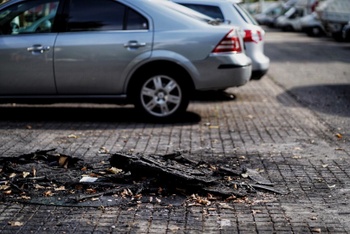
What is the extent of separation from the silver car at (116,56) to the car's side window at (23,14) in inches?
0.5

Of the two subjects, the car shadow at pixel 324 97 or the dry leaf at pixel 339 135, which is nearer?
the dry leaf at pixel 339 135

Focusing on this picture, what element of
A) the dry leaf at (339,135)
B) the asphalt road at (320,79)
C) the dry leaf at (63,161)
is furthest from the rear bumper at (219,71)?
the dry leaf at (63,161)

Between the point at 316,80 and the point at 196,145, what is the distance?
29.4 feet

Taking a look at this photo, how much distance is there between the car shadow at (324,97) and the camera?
38.6ft

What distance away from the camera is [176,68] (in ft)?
33.0

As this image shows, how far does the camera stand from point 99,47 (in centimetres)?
988

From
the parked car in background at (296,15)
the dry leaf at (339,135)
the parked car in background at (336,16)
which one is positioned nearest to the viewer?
the dry leaf at (339,135)

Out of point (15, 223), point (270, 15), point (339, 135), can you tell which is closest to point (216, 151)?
point (339, 135)

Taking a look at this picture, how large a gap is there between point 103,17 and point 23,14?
3.93 ft

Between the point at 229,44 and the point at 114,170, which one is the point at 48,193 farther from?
the point at 229,44

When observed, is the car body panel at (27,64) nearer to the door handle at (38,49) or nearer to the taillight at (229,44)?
the door handle at (38,49)

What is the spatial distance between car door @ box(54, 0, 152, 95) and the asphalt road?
2861 mm

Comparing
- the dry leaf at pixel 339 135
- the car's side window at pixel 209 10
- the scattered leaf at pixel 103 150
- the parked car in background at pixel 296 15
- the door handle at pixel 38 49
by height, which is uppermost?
the car's side window at pixel 209 10

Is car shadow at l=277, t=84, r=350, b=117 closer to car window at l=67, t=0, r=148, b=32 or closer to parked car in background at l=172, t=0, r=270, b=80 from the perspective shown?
parked car in background at l=172, t=0, r=270, b=80
